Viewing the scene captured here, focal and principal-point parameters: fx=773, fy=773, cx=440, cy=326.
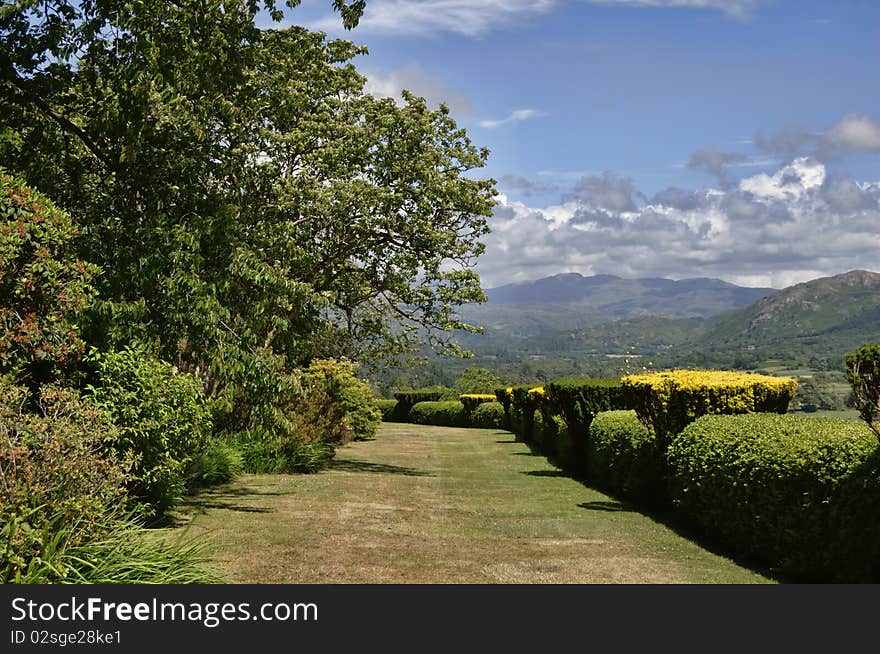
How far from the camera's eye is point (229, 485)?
15.0m

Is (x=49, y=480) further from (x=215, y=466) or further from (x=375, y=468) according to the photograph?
(x=375, y=468)

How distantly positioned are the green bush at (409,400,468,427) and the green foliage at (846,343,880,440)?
40.7 meters

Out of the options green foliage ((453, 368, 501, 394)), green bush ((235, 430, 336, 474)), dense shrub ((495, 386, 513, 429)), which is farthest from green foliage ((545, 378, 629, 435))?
green foliage ((453, 368, 501, 394))

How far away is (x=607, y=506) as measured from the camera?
13758 millimetres

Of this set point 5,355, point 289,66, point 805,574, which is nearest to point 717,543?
point 805,574

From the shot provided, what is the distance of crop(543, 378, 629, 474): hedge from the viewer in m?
18.9

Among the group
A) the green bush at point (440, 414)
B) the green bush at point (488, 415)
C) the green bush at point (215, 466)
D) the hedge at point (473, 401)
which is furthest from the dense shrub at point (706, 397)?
the green bush at point (440, 414)

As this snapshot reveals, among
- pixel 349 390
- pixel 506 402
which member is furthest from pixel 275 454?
pixel 506 402

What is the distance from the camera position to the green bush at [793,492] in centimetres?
734

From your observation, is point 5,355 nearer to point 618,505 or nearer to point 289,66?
point 618,505

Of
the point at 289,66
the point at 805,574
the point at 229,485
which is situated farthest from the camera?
the point at 289,66

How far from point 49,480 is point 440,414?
43173 mm
